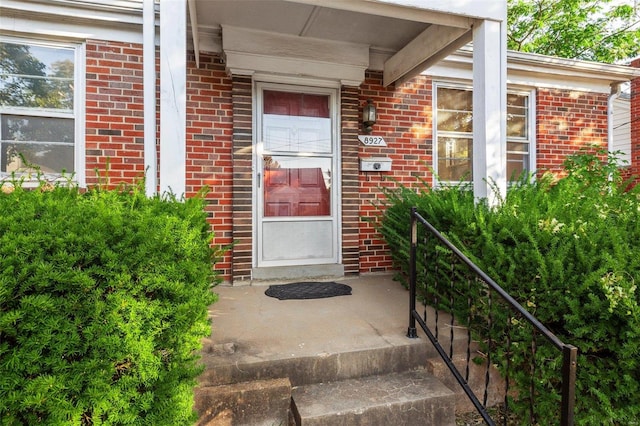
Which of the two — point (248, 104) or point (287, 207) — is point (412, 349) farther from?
point (248, 104)

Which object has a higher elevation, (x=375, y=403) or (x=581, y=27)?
(x=581, y=27)

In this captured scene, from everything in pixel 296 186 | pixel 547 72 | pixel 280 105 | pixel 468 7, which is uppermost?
pixel 547 72

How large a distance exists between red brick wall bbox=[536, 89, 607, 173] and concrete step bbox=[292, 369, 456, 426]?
13.8 feet

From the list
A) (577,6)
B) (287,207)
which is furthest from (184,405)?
(577,6)

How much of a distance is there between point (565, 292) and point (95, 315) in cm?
212

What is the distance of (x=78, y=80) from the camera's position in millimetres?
3594

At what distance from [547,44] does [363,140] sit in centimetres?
925

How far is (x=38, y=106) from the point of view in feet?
11.6

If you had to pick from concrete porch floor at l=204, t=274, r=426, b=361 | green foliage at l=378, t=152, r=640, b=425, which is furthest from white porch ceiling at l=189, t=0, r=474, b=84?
concrete porch floor at l=204, t=274, r=426, b=361

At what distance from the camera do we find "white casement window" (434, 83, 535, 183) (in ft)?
15.5

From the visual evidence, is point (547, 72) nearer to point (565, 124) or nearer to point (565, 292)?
point (565, 124)

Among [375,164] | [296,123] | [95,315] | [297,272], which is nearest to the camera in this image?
[95,315]

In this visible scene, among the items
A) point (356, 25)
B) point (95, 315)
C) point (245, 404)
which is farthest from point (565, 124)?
point (95, 315)

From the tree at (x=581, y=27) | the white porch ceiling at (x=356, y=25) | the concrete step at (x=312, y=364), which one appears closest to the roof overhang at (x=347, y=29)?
the white porch ceiling at (x=356, y=25)
